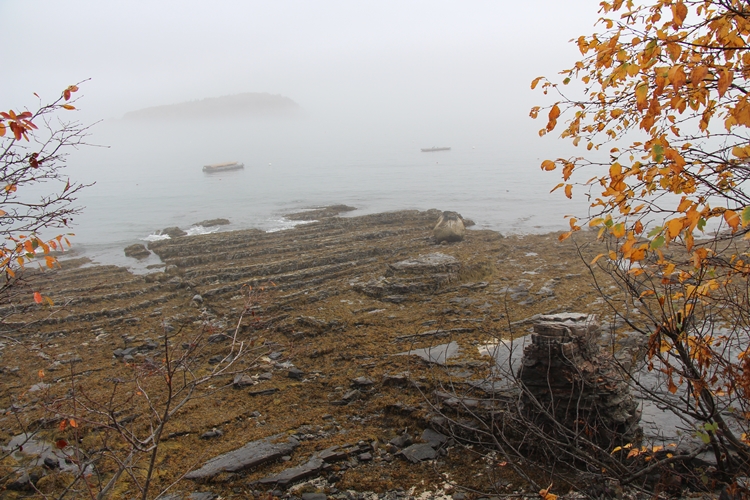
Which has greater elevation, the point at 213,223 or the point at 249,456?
the point at 213,223

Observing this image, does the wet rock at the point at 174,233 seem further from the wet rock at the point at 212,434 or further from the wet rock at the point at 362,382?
the wet rock at the point at 212,434

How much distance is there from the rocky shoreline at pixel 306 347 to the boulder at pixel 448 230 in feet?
1.21

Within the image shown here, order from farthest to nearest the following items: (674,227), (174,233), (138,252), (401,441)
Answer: (174,233) < (138,252) < (401,441) < (674,227)

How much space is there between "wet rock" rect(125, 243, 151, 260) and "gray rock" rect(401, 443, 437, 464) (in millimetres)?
22365

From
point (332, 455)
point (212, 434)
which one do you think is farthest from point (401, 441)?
point (212, 434)

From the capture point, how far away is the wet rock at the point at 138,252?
26.4 m

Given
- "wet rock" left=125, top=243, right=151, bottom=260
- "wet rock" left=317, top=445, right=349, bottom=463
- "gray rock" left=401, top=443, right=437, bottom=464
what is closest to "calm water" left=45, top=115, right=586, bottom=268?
"wet rock" left=125, top=243, right=151, bottom=260

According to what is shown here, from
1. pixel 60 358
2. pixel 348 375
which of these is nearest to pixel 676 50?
pixel 348 375

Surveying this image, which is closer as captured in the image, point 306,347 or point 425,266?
point 306,347

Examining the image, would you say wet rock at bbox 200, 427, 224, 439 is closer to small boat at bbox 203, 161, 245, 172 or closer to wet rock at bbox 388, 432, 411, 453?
wet rock at bbox 388, 432, 411, 453

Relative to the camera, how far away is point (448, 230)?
2391 centimetres

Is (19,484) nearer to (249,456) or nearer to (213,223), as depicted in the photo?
(249,456)

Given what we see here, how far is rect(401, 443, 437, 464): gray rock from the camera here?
314 inches

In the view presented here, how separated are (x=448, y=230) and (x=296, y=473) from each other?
1754 cm
